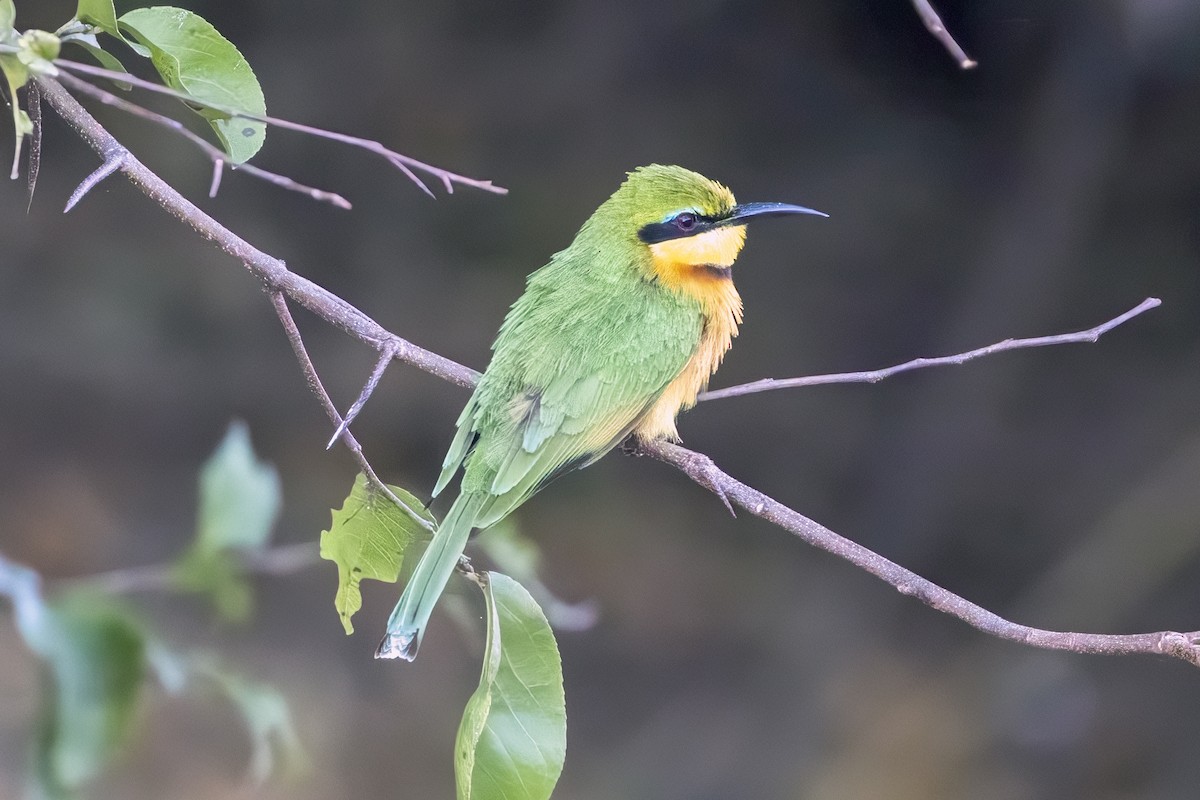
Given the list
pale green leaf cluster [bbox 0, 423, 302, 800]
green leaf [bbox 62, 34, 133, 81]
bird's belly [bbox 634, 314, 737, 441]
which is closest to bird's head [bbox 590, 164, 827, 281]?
bird's belly [bbox 634, 314, 737, 441]

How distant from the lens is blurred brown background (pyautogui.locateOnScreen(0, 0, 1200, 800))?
3145 millimetres

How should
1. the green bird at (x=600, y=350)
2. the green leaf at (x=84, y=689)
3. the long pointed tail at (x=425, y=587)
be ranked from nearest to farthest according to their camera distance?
1. the green leaf at (x=84, y=689)
2. the long pointed tail at (x=425, y=587)
3. the green bird at (x=600, y=350)

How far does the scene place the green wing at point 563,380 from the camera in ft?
4.75

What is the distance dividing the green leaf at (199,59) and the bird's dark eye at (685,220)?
2.36 ft

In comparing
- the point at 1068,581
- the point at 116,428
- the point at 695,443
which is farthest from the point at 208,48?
the point at 1068,581

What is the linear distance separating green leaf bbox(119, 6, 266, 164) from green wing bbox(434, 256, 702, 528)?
1.54ft

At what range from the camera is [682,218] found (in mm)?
1729

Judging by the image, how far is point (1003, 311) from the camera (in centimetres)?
322

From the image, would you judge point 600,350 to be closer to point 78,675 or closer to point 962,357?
point 962,357

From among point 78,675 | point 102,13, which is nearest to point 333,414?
point 102,13

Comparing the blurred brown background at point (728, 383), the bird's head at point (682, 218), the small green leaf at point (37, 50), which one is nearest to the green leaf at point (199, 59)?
the small green leaf at point (37, 50)

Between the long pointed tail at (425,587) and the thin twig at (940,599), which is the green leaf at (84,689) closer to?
the long pointed tail at (425,587)

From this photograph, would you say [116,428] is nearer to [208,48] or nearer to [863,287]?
[863,287]

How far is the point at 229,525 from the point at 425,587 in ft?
0.88
